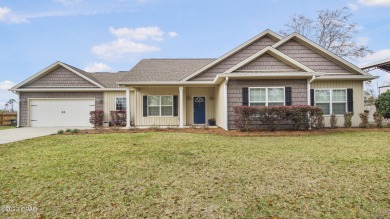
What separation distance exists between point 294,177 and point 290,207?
1406 millimetres

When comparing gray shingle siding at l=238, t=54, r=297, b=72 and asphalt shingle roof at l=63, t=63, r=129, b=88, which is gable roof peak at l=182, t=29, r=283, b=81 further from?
asphalt shingle roof at l=63, t=63, r=129, b=88

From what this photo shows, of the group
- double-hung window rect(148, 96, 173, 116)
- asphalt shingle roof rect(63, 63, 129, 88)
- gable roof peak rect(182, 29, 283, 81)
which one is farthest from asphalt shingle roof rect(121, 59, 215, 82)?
asphalt shingle roof rect(63, 63, 129, 88)

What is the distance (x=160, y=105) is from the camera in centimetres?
1571

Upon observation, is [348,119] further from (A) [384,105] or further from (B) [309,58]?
(B) [309,58]

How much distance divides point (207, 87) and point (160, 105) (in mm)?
3429

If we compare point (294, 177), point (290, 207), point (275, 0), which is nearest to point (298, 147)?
point (294, 177)

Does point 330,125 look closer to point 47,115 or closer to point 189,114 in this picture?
point 189,114

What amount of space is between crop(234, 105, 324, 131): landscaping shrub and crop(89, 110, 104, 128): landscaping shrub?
32.3ft

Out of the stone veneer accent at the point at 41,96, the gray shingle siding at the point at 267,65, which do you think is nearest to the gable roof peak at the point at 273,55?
the gray shingle siding at the point at 267,65

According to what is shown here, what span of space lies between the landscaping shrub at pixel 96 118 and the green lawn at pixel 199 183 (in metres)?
9.42

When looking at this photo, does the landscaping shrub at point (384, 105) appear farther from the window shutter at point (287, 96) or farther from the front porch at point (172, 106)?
the front porch at point (172, 106)

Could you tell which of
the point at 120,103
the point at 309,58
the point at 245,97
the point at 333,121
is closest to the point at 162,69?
the point at 120,103

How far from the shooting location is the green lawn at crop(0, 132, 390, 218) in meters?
3.11

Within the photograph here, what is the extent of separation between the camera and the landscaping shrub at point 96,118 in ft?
52.6
